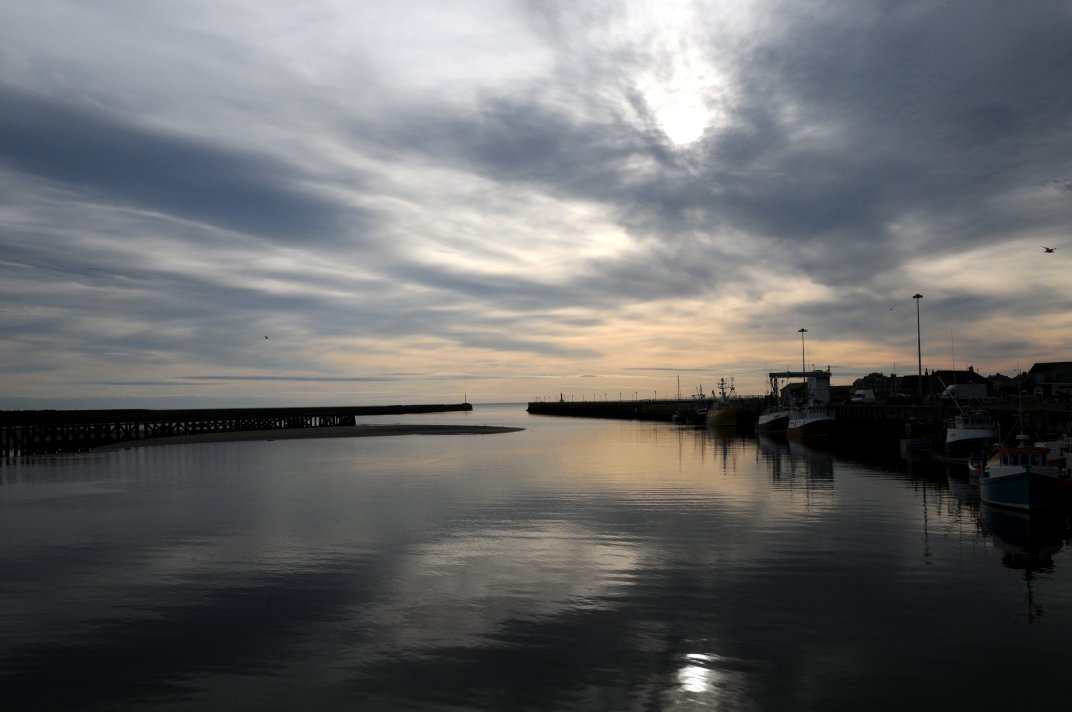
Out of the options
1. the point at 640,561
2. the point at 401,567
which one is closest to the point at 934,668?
the point at 640,561

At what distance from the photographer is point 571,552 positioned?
26625mm

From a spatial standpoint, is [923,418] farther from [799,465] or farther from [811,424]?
[799,465]

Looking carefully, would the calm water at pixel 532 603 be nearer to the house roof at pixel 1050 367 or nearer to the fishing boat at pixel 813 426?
the fishing boat at pixel 813 426

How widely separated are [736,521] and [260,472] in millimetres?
40457

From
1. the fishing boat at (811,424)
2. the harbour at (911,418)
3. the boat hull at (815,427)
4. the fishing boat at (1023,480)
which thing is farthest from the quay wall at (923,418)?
the fishing boat at (1023,480)

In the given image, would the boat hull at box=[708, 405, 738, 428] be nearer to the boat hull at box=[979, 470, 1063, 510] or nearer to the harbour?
the harbour

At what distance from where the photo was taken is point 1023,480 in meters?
34.2

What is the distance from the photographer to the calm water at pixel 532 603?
14242 mm

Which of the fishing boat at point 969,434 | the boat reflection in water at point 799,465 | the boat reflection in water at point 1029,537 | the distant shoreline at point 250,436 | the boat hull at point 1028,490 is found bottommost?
the distant shoreline at point 250,436

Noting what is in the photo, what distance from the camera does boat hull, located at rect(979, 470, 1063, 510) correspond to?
34031 millimetres

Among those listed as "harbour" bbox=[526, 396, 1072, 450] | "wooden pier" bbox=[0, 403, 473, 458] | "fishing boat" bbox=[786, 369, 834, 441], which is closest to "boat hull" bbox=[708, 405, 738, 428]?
"harbour" bbox=[526, 396, 1072, 450]

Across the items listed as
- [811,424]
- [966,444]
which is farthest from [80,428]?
[966,444]

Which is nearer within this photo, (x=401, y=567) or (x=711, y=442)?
(x=401, y=567)

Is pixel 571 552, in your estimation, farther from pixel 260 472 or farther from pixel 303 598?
pixel 260 472
